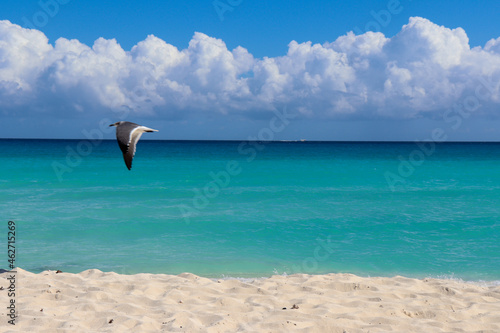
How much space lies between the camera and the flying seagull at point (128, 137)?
20.2 ft

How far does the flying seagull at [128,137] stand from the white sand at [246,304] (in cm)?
247

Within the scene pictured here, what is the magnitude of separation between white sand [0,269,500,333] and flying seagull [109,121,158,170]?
2474 millimetres

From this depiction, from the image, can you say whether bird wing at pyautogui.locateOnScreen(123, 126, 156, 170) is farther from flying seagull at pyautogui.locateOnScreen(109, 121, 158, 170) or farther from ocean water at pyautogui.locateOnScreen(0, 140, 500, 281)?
ocean water at pyautogui.locateOnScreen(0, 140, 500, 281)

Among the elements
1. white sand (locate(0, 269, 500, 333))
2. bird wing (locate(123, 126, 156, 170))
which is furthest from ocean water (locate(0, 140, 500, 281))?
bird wing (locate(123, 126, 156, 170))

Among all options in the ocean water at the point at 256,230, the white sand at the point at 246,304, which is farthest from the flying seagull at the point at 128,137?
the ocean water at the point at 256,230

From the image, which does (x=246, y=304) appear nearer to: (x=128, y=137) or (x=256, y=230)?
(x=128, y=137)

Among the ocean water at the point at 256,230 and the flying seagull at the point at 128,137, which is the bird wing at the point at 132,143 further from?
the ocean water at the point at 256,230

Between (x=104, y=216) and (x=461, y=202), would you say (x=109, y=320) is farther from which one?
(x=461, y=202)

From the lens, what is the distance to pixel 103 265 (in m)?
11.0

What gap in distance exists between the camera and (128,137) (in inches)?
245

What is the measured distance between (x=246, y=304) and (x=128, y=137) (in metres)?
3.42

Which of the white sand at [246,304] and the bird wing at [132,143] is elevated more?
the bird wing at [132,143]

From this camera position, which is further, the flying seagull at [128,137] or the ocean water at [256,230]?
the ocean water at [256,230]

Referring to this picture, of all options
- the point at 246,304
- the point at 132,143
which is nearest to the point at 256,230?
the point at 246,304
